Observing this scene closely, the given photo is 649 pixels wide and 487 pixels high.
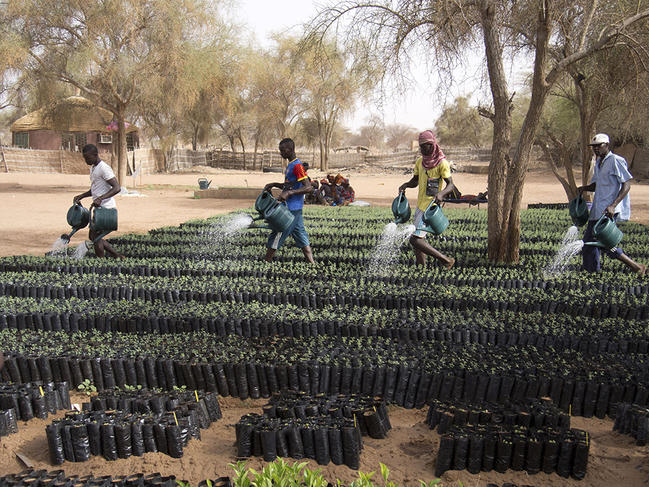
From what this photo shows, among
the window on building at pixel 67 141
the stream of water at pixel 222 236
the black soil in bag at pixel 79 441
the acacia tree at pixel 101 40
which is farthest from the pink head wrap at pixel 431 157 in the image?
the window on building at pixel 67 141

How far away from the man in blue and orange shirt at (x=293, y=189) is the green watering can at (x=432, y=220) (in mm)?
1253

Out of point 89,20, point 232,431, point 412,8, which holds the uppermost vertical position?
point 89,20

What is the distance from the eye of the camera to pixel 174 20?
19422 millimetres

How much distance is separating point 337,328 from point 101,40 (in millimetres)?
17416

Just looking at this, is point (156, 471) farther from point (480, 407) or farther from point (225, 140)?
point (225, 140)

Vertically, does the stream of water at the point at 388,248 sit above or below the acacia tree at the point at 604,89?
below

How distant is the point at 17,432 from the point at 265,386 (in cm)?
151

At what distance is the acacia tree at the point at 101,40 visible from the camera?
18.7 m

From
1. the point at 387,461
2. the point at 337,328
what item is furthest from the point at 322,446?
the point at 337,328

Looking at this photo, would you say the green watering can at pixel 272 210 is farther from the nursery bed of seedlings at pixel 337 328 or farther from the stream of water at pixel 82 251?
the stream of water at pixel 82 251

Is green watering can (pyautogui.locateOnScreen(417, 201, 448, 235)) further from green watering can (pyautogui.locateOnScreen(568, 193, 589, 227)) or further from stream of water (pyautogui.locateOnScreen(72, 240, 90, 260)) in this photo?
stream of water (pyautogui.locateOnScreen(72, 240, 90, 260))

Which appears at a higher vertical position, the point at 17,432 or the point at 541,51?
the point at 541,51

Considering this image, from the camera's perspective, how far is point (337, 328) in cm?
505

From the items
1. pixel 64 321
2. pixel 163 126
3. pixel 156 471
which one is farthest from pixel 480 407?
pixel 163 126
